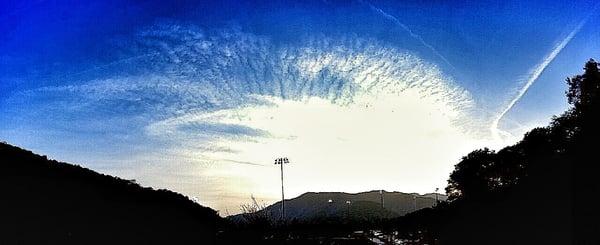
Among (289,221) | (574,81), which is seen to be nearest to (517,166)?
(574,81)

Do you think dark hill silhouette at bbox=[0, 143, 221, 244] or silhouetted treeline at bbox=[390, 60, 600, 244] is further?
silhouetted treeline at bbox=[390, 60, 600, 244]

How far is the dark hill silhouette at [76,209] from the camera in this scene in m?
8.28

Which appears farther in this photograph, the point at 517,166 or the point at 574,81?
the point at 517,166

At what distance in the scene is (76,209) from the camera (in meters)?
9.09

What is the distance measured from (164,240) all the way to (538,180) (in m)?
13.6

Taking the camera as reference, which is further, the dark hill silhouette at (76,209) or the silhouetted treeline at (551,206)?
the silhouetted treeline at (551,206)

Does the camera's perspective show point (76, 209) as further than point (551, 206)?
No

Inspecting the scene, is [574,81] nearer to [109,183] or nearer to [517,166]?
[517,166]

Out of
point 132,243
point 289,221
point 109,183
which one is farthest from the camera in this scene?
point 289,221

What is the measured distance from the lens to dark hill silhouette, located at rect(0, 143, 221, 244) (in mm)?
8281

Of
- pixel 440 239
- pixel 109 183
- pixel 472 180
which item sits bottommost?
pixel 440 239

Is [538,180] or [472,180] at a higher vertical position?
[472,180]

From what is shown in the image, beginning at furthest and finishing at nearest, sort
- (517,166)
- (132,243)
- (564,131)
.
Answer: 1. (517,166)
2. (564,131)
3. (132,243)

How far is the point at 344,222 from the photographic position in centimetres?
1736
